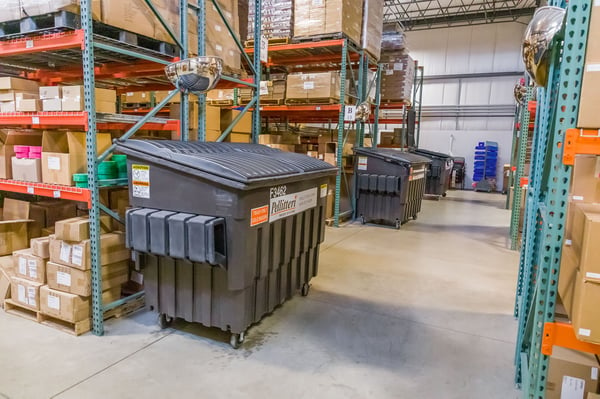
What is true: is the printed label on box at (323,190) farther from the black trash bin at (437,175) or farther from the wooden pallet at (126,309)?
the black trash bin at (437,175)

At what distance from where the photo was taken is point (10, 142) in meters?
3.29

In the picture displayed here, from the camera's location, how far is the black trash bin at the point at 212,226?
2.34m

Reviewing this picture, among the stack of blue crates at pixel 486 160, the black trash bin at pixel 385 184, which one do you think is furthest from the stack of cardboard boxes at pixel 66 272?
the stack of blue crates at pixel 486 160

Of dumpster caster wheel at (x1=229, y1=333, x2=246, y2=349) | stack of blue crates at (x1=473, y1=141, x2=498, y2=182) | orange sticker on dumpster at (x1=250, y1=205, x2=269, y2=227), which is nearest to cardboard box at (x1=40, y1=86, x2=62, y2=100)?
orange sticker on dumpster at (x1=250, y1=205, x2=269, y2=227)

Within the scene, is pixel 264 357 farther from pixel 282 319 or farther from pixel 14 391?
pixel 14 391

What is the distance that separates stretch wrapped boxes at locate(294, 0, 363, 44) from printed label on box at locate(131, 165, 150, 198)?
14.1ft

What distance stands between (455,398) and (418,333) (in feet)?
2.53

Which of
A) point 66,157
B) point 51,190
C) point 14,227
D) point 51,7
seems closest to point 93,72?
point 51,7

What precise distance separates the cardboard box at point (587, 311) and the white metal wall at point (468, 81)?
46.4 ft

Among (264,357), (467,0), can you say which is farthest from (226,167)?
(467,0)

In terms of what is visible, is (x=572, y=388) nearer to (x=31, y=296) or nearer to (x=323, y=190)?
(x=323, y=190)

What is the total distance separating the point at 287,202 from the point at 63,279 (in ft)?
5.42

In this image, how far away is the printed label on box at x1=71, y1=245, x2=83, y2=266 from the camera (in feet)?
8.96

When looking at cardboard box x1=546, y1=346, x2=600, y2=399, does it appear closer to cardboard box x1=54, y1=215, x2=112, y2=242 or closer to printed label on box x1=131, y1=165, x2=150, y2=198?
printed label on box x1=131, y1=165, x2=150, y2=198
